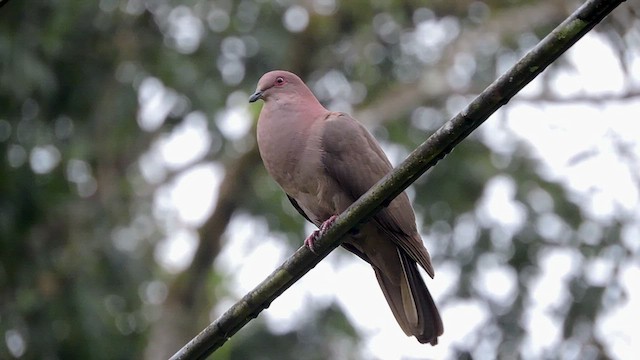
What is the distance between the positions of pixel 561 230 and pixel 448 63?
199 centimetres

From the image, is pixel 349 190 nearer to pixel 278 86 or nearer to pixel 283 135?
pixel 283 135

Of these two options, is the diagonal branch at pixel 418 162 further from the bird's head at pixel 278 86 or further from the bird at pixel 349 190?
the bird's head at pixel 278 86

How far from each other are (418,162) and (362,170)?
1646 millimetres

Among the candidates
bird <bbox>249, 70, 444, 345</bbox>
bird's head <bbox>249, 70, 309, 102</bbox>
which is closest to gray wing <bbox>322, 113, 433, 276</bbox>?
bird <bbox>249, 70, 444, 345</bbox>

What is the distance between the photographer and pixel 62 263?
9.77 m

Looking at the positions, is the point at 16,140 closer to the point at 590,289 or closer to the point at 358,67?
the point at 358,67

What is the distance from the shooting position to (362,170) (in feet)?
16.0

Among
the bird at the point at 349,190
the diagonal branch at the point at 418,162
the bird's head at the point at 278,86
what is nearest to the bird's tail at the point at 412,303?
the bird at the point at 349,190

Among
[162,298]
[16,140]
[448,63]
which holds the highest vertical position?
[16,140]

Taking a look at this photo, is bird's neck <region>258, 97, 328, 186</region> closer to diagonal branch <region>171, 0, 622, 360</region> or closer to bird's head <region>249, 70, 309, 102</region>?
bird's head <region>249, 70, 309, 102</region>

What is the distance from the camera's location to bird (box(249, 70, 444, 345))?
4.68 metres

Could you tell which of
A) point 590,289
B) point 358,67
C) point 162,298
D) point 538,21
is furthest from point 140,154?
point 590,289

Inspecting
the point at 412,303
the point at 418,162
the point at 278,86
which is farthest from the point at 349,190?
the point at 418,162

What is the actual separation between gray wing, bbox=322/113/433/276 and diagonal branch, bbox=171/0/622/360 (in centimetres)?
111
